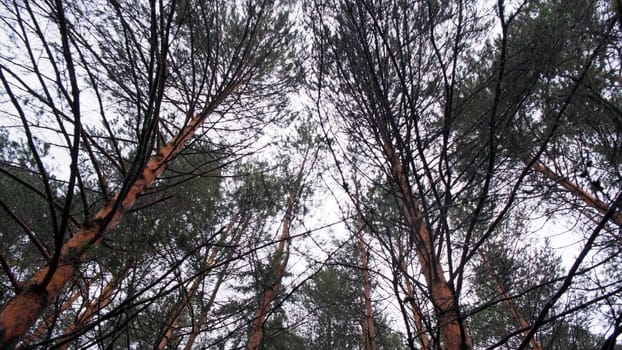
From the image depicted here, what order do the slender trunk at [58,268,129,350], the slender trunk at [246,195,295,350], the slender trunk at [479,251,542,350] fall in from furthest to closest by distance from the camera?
the slender trunk at [479,251,542,350], the slender trunk at [246,195,295,350], the slender trunk at [58,268,129,350]

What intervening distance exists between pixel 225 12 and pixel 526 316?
8.33 meters

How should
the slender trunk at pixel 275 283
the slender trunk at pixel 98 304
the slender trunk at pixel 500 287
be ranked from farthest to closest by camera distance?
the slender trunk at pixel 500 287 → the slender trunk at pixel 275 283 → the slender trunk at pixel 98 304

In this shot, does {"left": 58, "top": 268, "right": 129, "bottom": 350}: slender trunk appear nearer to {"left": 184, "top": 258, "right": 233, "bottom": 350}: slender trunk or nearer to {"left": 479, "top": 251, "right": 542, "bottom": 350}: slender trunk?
{"left": 184, "top": 258, "right": 233, "bottom": 350}: slender trunk

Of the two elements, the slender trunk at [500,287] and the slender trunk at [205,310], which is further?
the slender trunk at [500,287]

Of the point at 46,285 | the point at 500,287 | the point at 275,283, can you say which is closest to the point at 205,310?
the point at 275,283

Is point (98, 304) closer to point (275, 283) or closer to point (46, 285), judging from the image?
point (46, 285)

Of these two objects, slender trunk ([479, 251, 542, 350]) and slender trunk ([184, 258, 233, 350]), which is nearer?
slender trunk ([184, 258, 233, 350])

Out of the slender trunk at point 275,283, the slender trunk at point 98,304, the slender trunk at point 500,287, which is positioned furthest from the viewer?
the slender trunk at point 500,287

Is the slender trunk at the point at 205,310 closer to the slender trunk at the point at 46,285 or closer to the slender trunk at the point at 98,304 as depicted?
the slender trunk at the point at 98,304

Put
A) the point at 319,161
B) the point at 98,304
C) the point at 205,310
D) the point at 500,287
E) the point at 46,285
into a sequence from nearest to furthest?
the point at 98,304, the point at 46,285, the point at 205,310, the point at 500,287, the point at 319,161

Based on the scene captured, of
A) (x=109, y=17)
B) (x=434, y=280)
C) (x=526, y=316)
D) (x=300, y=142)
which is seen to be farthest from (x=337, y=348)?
(x=109, y=17)

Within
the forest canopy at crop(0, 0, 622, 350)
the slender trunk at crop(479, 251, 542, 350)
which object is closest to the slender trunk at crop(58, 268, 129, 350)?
the forest canopy at crop(0, 0, 622, 350)

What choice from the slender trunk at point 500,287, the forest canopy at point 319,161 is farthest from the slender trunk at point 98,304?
the slender trunk at point 500,287

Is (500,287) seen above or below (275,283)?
above
